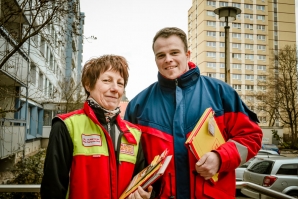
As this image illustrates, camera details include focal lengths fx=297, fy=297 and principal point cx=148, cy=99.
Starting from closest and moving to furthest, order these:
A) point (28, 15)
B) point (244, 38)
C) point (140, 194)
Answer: point (140, 194) < point (28, 15) < point (244, 38)

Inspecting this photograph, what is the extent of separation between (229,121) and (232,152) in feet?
0.93

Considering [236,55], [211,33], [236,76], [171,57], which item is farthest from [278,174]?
[236,55]

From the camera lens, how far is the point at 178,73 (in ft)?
7.45

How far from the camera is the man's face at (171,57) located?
2.26 m

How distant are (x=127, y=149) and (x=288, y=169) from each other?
30.6 feet

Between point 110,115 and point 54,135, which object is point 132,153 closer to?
point 110,115

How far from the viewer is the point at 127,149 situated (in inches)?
78.2

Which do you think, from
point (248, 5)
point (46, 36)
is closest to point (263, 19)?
point (248, 5)

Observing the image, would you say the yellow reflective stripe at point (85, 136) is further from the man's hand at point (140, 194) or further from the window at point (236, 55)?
the window at point (236, 55)

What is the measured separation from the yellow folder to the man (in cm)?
5

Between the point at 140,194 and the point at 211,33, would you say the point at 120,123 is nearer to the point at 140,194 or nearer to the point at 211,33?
the point at 140,194

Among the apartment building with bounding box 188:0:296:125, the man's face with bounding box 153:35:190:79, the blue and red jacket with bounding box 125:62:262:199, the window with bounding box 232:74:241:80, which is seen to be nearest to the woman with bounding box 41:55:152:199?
the blue and red jacket with bounding box 125:62:262:199

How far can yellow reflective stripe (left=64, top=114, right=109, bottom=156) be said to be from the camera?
1.84 metres

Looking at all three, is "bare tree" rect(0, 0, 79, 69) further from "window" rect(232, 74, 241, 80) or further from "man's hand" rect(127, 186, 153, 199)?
"window" rect(232, 74, 241, 80)
